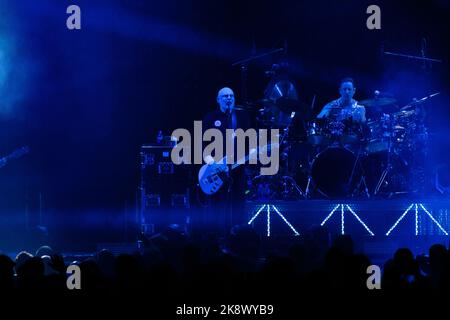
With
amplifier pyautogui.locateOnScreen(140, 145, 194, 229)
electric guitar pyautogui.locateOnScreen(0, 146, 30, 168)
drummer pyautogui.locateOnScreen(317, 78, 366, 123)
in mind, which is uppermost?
drummer pyautogui.locateOnScreen(317, 78, 366, 123)

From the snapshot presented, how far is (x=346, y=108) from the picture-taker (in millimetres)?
10867

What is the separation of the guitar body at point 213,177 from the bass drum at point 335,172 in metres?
1.73

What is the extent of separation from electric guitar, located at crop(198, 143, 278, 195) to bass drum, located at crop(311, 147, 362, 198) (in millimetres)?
1373

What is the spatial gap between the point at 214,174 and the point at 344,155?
2.19 meters

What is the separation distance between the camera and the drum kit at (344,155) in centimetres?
1022

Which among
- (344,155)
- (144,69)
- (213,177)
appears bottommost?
(213,177)

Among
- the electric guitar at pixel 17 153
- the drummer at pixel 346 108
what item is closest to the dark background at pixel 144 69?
the electric guitar at pixel 17 153

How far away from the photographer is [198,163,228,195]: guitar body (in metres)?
9.23

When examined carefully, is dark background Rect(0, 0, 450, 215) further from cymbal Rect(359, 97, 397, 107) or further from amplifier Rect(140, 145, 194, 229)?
cymbal Rect(359, 97, 397, 107)

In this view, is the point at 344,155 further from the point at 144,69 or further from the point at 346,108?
the point at 144,69

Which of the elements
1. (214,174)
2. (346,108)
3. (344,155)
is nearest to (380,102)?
(346,108)

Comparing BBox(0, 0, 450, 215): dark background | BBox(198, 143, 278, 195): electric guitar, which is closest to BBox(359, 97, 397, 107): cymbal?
A: BBox(0, 0, 450, 215): dark background

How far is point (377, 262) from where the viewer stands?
26.4 feet

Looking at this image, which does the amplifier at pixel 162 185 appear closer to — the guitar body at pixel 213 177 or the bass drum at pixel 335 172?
the guitar body at pixel 213 177
